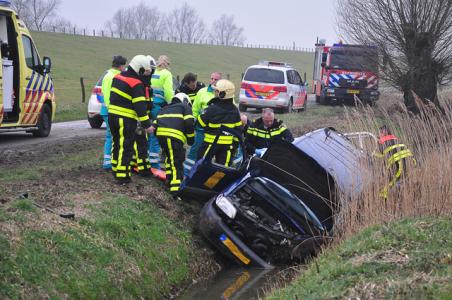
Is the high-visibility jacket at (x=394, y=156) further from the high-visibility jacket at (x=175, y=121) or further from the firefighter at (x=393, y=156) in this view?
the high-visibility jacket at (x=175, y=121)

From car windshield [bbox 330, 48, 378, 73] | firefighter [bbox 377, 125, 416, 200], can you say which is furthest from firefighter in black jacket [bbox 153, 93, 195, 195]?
car windshield [bbox 330, 48, 378, 73]

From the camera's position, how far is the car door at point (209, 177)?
8.50 meters

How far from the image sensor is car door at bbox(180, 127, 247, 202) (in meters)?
8.50

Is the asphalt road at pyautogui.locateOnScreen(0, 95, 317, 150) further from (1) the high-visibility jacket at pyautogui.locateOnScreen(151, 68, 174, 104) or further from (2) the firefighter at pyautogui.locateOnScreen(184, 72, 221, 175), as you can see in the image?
(2) the firefighter at pyautogui.locateOnScreen(184, 72, 221, 175)

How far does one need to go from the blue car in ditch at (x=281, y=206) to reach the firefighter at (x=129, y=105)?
137 cm

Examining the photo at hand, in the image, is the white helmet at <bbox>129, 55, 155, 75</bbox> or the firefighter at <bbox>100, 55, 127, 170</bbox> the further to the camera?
the firefighter at <bbox>100, 55, 127, 170</bbox>

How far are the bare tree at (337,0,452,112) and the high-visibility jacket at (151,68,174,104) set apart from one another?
31.1ft

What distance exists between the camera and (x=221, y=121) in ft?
29.1

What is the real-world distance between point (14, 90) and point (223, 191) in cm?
597

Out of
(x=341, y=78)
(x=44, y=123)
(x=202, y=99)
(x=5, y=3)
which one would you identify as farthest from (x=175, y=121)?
(x=341, y=78)

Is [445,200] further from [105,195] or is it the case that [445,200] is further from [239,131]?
[105,195]

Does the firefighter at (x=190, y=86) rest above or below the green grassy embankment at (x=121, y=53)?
above

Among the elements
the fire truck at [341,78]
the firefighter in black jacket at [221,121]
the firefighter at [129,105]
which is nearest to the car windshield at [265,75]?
the fire truck at [341,78]

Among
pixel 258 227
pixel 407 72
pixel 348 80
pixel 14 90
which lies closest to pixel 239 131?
pixel 258 227
